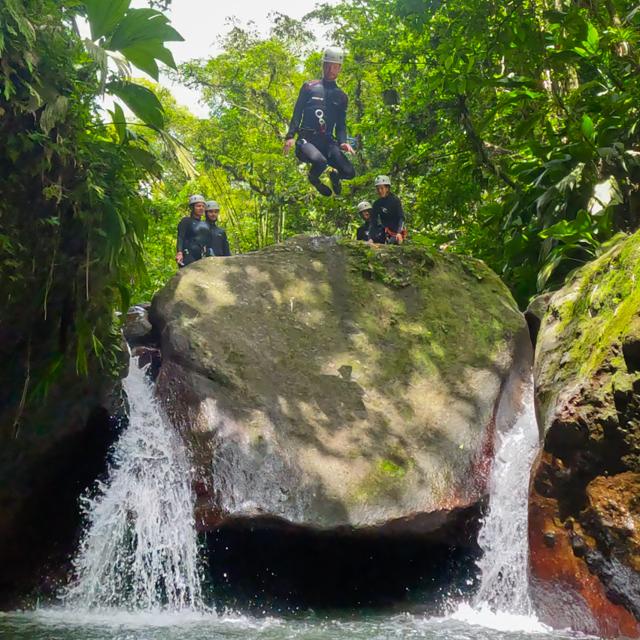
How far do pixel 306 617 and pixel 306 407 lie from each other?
1743mm

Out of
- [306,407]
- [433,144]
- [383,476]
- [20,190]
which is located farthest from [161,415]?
[433,144]

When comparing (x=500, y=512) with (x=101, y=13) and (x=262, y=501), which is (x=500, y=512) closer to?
(x=262, y=501)

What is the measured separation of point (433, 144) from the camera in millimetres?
11719

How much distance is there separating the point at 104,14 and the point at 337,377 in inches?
138

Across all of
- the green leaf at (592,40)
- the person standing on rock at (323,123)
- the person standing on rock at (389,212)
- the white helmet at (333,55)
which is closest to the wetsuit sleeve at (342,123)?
the person standing on rock at (323,123)

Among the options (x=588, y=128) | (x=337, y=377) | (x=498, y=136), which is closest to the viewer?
(x=337, y=377)

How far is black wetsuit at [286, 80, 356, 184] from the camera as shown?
33.2 ft

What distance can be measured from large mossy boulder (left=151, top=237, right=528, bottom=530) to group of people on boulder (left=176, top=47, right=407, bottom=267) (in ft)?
8.09

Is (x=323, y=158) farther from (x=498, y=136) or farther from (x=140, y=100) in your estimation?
(x=140, y=100)

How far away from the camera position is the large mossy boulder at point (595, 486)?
4.35m

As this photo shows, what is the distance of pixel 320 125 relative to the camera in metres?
10.2

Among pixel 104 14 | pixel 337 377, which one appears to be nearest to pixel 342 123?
pixel 337 377

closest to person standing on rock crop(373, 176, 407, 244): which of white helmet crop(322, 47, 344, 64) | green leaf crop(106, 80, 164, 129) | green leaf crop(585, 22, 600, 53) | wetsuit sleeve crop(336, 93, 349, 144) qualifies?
wetsuit sleeve crop(336, 93, 349, 144)

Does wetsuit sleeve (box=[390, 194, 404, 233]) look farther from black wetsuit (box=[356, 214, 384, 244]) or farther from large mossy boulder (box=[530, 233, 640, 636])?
large mossy boulder (box=[530, 233, 640, 636])
